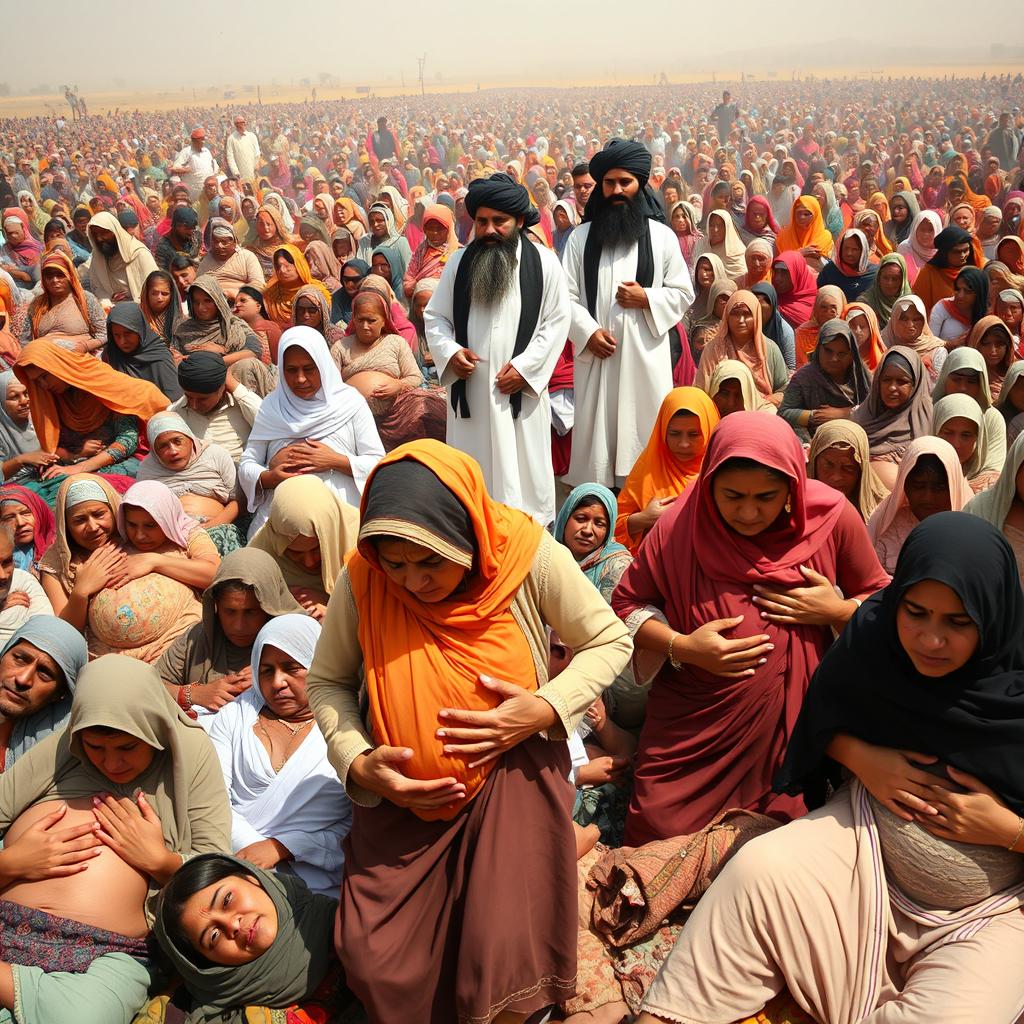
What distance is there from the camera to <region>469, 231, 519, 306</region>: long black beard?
4.41m

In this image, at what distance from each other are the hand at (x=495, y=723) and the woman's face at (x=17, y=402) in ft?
13.9

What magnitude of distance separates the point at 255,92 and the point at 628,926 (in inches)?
2460

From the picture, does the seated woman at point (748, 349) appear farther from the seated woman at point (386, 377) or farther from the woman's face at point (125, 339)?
the woman's face at point (125, 339)

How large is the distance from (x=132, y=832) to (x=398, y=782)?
861mm

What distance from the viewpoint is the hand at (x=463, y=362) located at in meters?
4.43

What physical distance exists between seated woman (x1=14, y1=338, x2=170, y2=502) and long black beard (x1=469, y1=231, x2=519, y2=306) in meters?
2.20

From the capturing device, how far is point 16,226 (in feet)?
36.0

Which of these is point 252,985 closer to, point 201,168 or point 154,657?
point 154,657

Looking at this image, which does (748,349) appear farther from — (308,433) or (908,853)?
(908,853)

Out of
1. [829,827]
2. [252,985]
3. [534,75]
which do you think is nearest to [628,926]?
[829,827]

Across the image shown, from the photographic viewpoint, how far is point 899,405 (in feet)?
15.2

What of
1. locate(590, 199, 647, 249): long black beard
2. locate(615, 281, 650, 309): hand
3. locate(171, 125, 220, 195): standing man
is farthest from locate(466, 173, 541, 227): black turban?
locate(171, 125, 220, 195): standing man

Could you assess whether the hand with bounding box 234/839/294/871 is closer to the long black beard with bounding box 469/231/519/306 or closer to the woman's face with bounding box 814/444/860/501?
the woman's face with bounding box 814/444/860/501

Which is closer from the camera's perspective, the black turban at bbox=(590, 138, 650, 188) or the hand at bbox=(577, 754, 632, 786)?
the hand at bbox=(577, 754, 632, 786)
